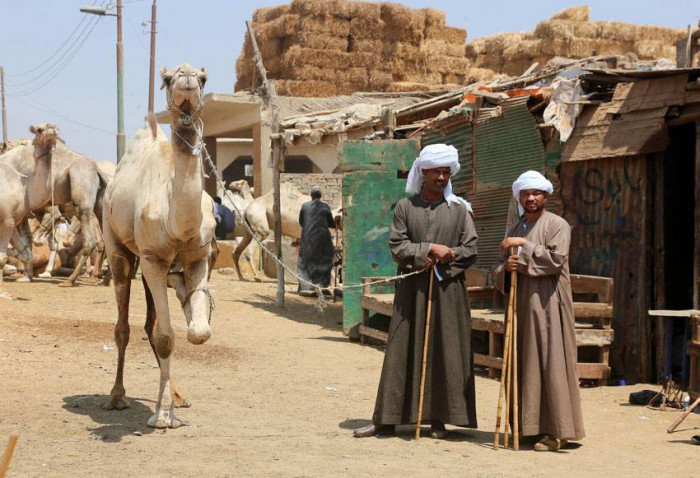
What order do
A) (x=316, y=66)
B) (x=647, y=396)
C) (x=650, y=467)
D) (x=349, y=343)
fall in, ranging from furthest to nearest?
(x=316, y=66), (x=349, y=343), (x=647, y=396), (x=650, y=467)

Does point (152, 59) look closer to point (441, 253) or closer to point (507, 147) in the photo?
point (507, 147)

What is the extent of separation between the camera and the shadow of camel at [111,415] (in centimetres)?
671

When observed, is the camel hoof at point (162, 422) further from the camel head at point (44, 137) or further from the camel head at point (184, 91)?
the camel head at point (44, 137)

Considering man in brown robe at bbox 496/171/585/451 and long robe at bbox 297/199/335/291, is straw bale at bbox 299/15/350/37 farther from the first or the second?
man in brown robe at bbox 496/171/585/451

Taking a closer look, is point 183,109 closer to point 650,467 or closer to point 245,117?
point 650,467

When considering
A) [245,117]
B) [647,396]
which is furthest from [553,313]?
[245,117]

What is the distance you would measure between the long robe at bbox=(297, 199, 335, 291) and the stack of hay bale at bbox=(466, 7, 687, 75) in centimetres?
1431

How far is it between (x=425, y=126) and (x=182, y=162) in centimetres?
743

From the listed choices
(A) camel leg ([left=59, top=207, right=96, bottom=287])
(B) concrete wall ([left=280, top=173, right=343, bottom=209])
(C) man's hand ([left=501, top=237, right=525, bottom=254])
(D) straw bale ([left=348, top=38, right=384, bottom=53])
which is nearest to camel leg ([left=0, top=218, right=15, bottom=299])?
(A) camel leg ([left=59, top=207, right=96, bottom=287])

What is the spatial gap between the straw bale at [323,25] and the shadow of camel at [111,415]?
74.4 ft

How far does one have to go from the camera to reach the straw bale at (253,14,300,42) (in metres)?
29.7

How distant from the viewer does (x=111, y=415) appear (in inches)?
289

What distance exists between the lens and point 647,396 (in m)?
8.39

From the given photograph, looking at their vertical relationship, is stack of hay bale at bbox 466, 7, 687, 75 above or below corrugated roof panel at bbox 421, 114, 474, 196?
above
